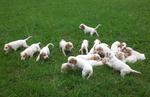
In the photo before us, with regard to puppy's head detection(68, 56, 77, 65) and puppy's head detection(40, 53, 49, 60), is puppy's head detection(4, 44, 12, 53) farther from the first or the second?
puppy's head detection(68, 56, 77, 65)

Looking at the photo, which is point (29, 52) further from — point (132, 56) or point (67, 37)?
point (132, 56)

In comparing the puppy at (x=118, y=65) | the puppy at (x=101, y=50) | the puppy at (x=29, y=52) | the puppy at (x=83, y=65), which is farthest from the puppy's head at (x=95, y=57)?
the puppy at (x=29, y=52)

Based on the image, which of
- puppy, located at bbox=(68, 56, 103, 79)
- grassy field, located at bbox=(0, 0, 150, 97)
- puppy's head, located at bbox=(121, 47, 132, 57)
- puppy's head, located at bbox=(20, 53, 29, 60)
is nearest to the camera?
grassy field, located at bbox=(0, 0, 150, 97)

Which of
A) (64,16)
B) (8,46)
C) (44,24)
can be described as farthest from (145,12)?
(8,46)

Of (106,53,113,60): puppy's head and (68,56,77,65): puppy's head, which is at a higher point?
(106,53,113,60): puppy's head

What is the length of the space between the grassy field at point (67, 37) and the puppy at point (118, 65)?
127 millimetres

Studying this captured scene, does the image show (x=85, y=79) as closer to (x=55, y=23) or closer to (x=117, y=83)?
(x=117, y=83)

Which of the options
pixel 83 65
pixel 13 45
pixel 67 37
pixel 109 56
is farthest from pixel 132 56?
pixel 13 45

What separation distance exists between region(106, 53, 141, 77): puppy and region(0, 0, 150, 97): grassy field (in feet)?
0.42

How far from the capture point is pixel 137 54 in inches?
311

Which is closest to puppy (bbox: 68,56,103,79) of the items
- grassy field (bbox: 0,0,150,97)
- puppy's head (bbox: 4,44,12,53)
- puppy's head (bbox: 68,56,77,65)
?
puppy's head (bbox: 68,56,77,65)

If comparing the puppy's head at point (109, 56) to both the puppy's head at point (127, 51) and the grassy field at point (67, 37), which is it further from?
the puppy's head at point (127, 51)

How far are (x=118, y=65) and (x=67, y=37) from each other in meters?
3.39

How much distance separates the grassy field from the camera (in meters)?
6.51
